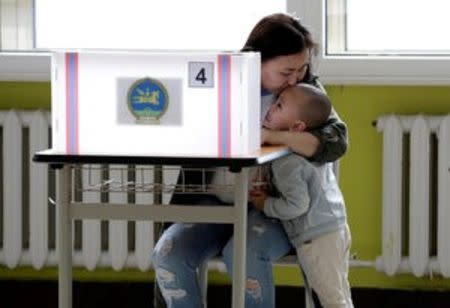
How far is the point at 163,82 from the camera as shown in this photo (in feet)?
7.51

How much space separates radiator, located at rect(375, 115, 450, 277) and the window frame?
0.14m

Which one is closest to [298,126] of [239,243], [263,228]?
[263,228]

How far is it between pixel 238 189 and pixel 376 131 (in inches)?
47.7

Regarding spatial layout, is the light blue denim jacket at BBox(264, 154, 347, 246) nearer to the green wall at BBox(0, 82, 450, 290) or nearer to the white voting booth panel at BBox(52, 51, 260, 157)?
the white voting booth panel at BBox(52, 51, 260, 157)

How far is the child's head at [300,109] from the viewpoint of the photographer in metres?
2.59

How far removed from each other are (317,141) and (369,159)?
3.05 ft

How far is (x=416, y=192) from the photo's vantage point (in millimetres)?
3352

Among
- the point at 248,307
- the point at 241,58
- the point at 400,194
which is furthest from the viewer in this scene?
the point at 400,194

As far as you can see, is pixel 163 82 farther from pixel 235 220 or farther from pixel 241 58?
pixel 235 220

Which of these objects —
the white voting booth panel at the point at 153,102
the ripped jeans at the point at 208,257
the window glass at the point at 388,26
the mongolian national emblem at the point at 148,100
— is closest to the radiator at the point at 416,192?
the window glass at the point at 388,26

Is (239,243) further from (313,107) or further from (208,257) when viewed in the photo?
(313,107)

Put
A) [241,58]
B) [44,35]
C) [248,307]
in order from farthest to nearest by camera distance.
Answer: [44,35], [248,307], [241,58]

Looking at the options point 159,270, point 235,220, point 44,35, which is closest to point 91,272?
point 44,35

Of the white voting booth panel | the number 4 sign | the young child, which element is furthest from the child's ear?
the number 4 sign
